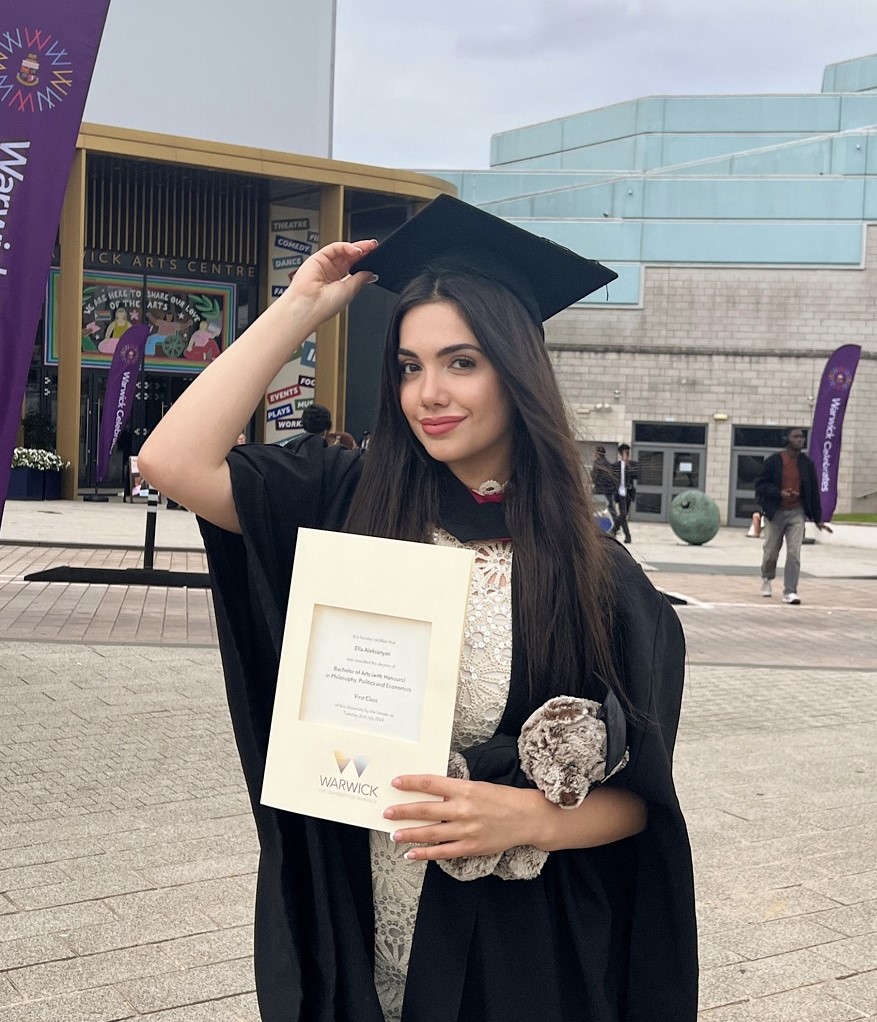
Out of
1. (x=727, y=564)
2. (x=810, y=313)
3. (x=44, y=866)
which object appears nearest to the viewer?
(x=44, y=866)

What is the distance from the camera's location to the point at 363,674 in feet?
5.52

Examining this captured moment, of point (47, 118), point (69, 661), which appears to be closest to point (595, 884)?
point (47, 118)

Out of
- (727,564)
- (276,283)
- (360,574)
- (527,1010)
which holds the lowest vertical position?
(727,564)

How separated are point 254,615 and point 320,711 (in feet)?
0.99

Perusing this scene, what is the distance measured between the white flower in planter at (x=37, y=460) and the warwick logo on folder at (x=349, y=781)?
84.7 feet

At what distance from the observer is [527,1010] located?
5.84 feet

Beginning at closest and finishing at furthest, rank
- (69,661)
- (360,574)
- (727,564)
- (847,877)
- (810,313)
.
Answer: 1. (360,574)
2. (847,877)
3. (69,661)
4. (727,564)
5. (810,313)

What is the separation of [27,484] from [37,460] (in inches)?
21.3

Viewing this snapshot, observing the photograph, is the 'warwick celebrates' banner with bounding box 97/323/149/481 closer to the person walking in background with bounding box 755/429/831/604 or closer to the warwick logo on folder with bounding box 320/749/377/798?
the person walking in background with bounding box 755/429/831/604

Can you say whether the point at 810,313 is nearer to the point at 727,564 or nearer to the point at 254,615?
the point at 727,564

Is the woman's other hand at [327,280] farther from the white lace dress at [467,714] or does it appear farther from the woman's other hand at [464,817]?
the woman's other hand at [464,817]

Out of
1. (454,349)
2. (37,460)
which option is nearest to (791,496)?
(454,349)

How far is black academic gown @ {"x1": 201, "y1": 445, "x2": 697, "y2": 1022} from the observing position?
5.85ft

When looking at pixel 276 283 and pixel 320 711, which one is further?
pixel 276 283
